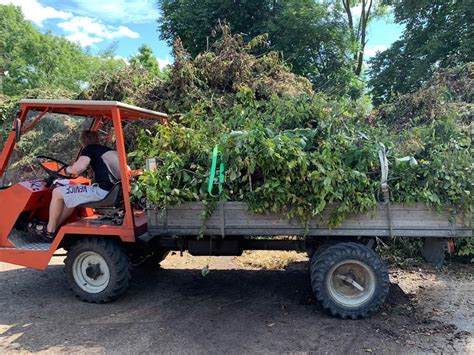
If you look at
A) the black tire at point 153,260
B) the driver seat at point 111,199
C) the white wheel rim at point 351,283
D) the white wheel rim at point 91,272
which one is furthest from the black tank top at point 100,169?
the white wheel rim at point 351,283

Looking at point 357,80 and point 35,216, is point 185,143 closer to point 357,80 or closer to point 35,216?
point 35,216

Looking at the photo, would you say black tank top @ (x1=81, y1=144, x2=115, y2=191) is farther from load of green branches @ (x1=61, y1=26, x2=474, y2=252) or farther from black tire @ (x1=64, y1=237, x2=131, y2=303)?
black tire @ (x1=64, y1=237, x2=131, y2=303)

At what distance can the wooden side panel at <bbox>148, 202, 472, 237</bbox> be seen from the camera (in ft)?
14.0

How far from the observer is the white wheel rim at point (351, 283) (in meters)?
4.42

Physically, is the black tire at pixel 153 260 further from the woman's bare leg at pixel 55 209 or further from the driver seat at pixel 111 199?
the woman's bare leg at pixel 55 209

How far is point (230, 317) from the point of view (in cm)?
453

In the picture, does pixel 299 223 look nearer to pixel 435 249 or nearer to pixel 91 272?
pixel 435 249

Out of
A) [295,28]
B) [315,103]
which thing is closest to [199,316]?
[315,103]

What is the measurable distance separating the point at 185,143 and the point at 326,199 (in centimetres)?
163

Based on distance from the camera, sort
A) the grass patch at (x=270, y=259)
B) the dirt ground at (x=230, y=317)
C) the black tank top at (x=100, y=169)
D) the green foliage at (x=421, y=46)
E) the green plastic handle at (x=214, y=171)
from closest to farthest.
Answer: the dirt ground at (x=230, y=317)
the green plastic handle at (x=214, y=171)
the black tank top at (x=100, y=169)
the grass patch at (x=270, y=259)
the green foliage at (x=421, y=46)

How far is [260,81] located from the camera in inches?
328

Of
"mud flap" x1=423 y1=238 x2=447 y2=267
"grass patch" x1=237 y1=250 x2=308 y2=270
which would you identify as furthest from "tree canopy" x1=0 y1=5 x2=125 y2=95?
"mud flap" x1=423 y1=238 x2=447 y2=267

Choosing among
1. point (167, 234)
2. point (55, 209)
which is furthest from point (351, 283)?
point (55, 209)

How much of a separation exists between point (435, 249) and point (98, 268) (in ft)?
11.9
